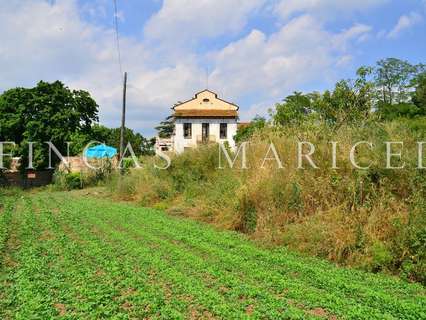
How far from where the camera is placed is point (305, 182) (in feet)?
25.5

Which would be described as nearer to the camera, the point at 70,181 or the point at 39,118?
the point at 70,181

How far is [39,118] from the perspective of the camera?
82.5ft

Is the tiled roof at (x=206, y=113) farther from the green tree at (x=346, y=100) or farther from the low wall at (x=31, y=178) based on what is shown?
the green tree at (x=346, y=100)

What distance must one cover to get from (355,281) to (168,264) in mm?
2535

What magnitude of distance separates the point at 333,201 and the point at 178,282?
3.62 m

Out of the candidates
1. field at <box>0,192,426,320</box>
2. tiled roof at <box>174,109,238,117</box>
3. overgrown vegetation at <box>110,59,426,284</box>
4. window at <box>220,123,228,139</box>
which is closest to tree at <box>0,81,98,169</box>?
tiled roof at <box>174,109,238,117</box>

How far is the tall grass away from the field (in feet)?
1.49

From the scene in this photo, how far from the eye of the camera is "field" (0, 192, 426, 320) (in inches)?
156

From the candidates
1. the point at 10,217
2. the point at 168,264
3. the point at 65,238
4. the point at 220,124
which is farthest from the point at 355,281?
the point at 220,124

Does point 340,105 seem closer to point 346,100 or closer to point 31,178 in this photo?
point 346,100

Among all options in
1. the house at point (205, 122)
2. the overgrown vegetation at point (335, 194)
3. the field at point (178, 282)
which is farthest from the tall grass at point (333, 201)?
the house at point (205, 122)

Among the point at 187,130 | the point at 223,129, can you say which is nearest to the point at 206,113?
the point at 223,129

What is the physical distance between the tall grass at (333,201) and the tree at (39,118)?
17300 millimetres

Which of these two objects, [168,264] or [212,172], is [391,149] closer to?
[168,264]
